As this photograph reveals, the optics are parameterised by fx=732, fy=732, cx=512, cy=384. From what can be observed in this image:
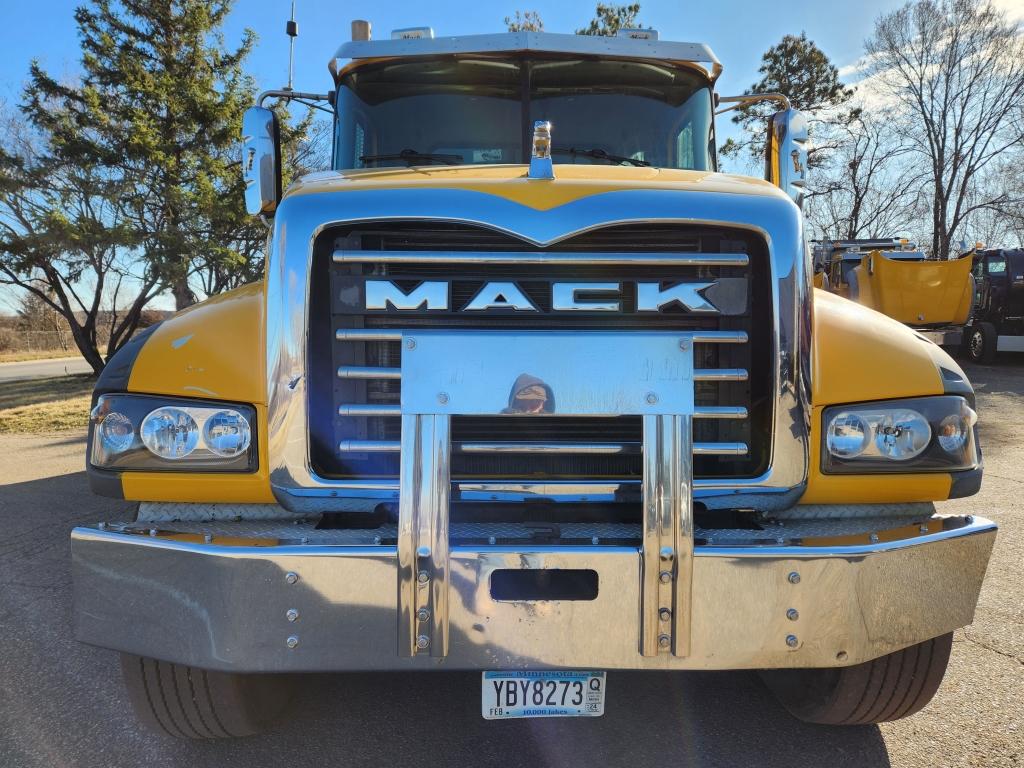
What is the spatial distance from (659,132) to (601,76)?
40 centimetres

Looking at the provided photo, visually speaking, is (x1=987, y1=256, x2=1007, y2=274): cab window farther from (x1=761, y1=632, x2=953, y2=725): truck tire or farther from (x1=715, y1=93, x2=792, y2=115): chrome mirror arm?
(x1=761, y1=632, x2=953, y2=725): truck tire

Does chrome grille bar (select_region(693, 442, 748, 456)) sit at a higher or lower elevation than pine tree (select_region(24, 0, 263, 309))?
lower

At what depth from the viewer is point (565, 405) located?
1.96 m

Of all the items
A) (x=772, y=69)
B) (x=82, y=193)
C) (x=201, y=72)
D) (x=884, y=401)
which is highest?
(x=772, y=69)

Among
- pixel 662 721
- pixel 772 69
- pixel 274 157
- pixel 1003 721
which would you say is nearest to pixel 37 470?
pixel 274 157

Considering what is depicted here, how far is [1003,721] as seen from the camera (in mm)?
2623

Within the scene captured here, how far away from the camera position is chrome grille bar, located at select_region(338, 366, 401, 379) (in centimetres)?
207

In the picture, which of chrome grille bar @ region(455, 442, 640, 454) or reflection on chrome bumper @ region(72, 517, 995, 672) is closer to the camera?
reflection on chrome bumper @ region(72, 517, 995, 672)

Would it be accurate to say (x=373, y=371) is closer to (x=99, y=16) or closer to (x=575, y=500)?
(x=575, y=500)

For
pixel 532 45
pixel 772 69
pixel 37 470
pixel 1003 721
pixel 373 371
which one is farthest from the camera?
pixel 772 69

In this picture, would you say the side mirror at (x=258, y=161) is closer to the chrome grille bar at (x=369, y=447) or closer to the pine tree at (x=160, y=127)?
the chrome grille bar at (x=369, y=447)

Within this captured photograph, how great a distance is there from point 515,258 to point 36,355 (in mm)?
41349

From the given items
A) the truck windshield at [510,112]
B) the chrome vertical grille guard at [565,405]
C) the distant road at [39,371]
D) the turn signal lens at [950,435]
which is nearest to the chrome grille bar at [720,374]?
the chrome vertical grille guard at [565,405]

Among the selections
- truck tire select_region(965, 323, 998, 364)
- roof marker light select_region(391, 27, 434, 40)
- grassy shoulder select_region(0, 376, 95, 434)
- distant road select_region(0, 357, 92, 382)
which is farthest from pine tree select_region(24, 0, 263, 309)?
truck tire select_region(965, 323, 998, 364)
